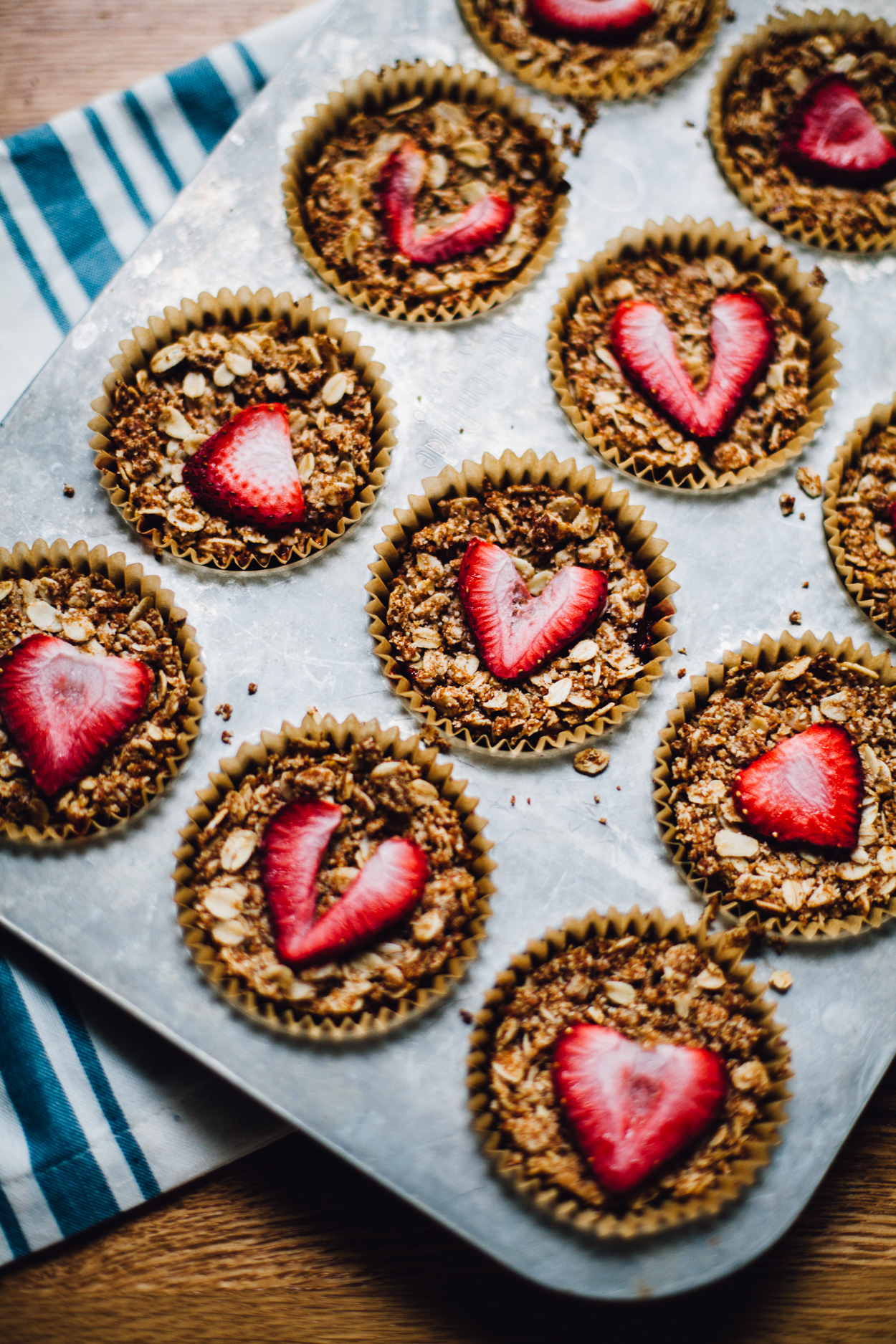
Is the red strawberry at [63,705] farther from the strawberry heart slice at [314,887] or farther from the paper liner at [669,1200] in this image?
the paper liner at [669,1200]

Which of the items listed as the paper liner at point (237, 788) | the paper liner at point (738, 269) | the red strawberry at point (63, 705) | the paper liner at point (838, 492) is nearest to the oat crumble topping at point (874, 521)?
the paper liner at point (838, 492)

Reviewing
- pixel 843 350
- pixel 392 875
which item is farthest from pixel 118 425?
pixel 843 350

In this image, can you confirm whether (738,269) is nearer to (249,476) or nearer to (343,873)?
(249,476)

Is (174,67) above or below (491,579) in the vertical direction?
above

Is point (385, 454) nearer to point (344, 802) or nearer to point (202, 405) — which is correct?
point (202, 405)

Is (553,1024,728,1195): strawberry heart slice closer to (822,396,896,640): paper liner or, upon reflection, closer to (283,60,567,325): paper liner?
(822,396,896,640): paper liner

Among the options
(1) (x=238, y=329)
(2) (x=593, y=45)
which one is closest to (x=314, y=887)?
(1) (x=238, y=329)
